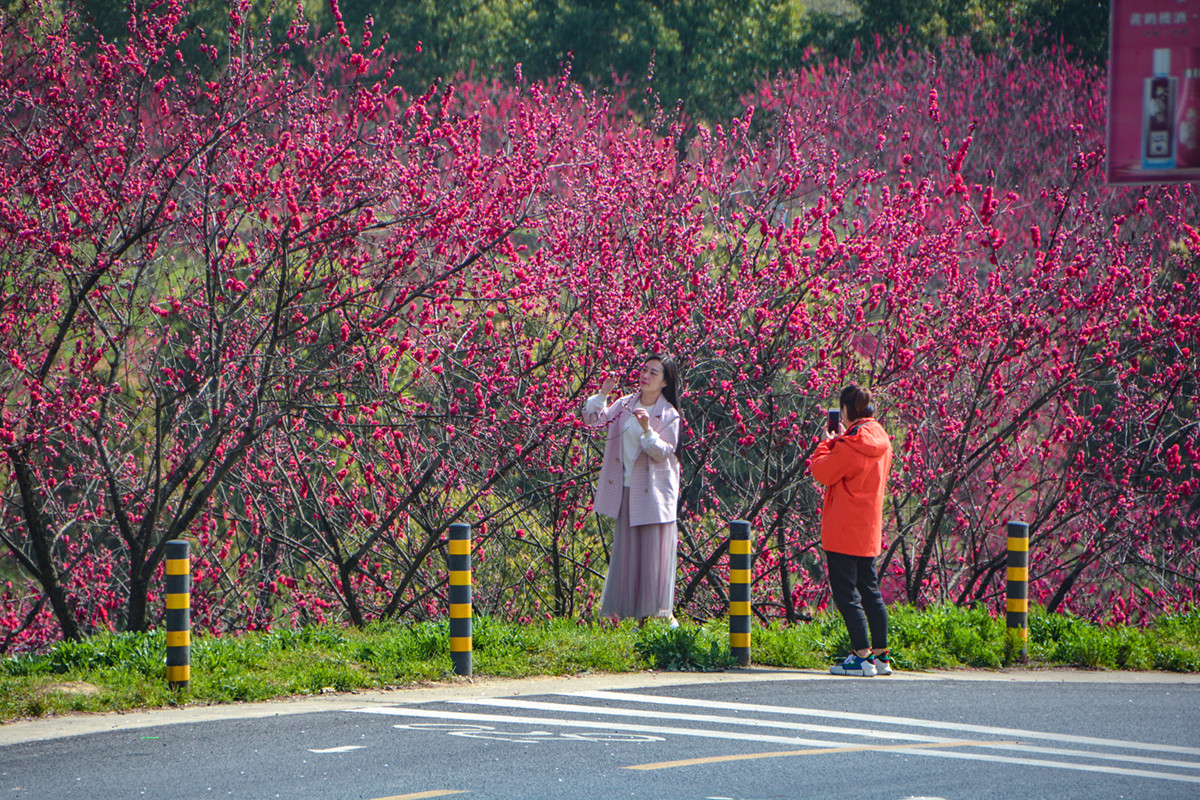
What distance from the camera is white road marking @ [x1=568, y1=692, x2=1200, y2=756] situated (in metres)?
6.75

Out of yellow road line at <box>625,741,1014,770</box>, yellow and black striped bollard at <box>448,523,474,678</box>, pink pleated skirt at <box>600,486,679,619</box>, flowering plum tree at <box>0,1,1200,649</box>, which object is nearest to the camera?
yellow road line at <box>625,741,1014,770</box>

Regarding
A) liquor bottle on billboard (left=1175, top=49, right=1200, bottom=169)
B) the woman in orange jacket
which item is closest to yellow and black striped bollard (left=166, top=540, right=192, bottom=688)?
the woman in orange jacket

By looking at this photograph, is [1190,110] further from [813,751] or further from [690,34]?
[690,34]

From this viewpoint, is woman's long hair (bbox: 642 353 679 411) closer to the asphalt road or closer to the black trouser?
the black trouser

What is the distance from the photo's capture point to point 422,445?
39.0 ft

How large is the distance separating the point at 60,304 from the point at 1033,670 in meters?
7.48

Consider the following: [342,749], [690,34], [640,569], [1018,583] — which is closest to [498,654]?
[640,569]

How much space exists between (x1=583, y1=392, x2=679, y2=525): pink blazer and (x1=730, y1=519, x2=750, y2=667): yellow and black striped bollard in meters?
0.59

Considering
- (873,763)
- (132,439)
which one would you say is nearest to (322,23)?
(132,439)

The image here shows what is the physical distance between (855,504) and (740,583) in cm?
89

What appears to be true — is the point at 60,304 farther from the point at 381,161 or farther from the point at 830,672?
the point at 830,672

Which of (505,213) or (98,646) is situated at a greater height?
(505,213)

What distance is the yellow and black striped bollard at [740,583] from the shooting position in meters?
8.87

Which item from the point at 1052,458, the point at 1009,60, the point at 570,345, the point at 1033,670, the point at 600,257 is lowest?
the point at 1033,670
